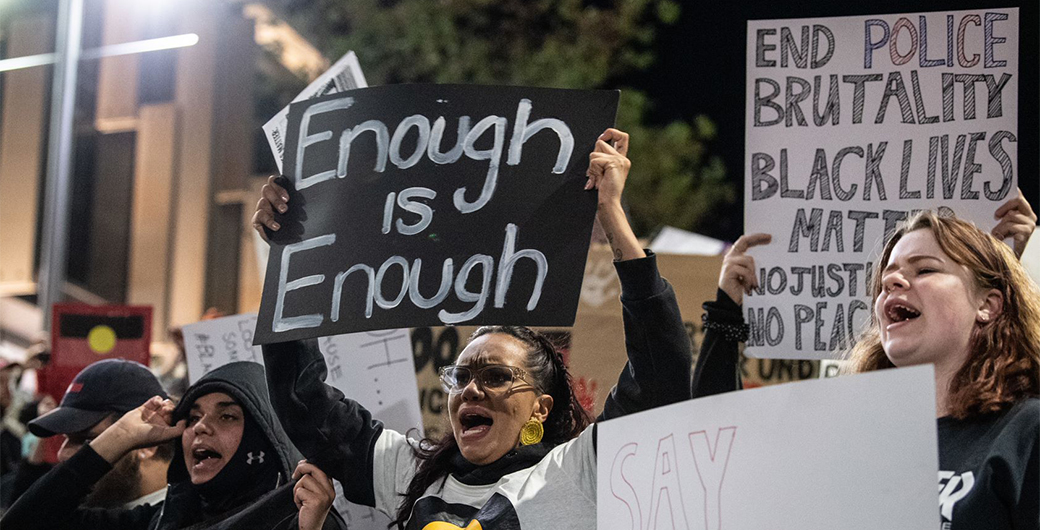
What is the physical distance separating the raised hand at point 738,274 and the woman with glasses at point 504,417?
1.66ft

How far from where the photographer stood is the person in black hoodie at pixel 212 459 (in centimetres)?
319

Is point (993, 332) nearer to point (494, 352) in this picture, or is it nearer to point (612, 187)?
point (612, 187)

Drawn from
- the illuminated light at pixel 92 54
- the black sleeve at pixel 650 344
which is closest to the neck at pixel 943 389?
the black sleeve at pixel 650 344

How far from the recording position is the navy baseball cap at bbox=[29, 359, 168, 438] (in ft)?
12.5

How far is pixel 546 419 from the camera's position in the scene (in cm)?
292

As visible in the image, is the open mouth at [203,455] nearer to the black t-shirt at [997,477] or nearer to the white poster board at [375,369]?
the white poster board at [375,369]

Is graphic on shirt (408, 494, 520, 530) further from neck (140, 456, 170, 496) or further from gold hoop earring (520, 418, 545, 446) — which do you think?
neck (140, 456, 170, 496)

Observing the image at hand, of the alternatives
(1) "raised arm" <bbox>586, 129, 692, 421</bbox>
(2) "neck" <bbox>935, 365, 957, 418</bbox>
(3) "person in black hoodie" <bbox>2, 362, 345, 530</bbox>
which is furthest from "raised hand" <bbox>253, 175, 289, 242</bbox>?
(2) "neck" <bbox>935, 365, 957, 418</bbox>

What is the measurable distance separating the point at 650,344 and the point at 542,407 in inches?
14.4

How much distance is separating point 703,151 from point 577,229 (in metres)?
11.6

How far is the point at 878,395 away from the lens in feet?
6.43

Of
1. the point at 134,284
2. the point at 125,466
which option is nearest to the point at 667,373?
the point at 125,466

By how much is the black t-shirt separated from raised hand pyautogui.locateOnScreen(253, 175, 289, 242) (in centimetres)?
160

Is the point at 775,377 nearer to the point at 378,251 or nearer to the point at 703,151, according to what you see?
the point at 378,251
